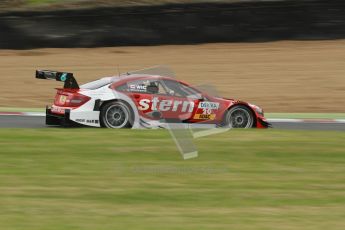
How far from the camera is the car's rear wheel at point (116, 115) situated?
41.9 ft

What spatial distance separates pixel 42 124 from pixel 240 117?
11.6 ft

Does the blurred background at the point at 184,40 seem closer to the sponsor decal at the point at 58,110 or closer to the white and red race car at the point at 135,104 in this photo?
the white and red race car at the point at 135,104

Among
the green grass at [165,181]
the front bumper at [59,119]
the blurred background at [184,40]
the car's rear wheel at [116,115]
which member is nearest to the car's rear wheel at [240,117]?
the car's rear wheel at [116,115]

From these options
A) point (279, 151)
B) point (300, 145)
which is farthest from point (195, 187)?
point (300, 145)

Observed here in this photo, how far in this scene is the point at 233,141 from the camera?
10234 millimetres

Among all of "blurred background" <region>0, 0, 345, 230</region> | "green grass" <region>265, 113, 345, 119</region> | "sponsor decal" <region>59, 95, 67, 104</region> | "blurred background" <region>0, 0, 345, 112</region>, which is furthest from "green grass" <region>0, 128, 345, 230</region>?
"blurred background" <region>0, 0, 345, 112</region>

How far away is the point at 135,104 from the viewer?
12.9m

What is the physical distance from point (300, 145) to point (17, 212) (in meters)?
4.62

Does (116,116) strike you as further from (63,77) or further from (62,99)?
(63,77)

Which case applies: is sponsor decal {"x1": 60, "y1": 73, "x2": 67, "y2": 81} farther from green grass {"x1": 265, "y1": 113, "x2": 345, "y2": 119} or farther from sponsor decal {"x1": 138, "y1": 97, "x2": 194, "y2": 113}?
green grass {"x1": 265, "y1": 113, "x2": 345, "y2": 119}

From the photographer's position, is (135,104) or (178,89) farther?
(178,89)

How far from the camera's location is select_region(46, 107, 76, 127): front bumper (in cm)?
1277

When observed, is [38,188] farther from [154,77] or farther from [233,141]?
[154,77]

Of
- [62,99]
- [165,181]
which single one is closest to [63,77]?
[62,99]
